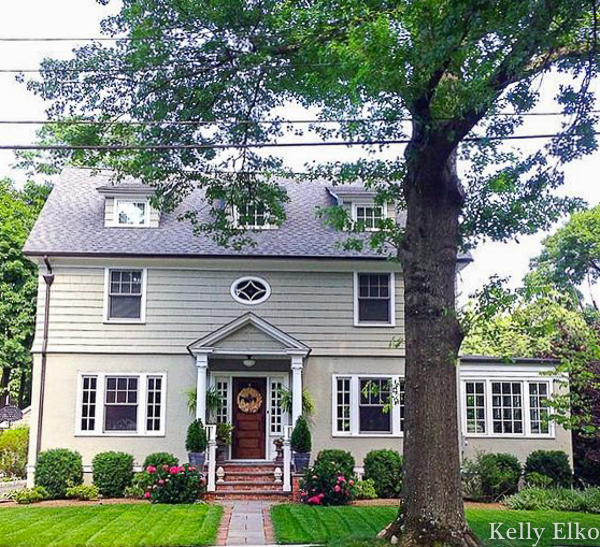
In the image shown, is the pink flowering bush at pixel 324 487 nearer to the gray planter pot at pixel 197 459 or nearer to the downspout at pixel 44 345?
the gray planter pot at pixel 197 459

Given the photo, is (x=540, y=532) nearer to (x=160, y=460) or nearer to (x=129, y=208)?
(x=160, y=460)

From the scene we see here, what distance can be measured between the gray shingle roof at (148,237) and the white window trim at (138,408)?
284 cm

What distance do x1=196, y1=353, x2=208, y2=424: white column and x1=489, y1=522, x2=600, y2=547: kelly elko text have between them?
22.9ft

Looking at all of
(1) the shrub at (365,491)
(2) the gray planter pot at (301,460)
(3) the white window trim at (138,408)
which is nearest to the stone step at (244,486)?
(2) the gray planter pot at (301,460)

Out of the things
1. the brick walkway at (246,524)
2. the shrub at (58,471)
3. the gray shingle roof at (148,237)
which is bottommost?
the brick walkway at (246,524)

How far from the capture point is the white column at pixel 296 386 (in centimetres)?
1653

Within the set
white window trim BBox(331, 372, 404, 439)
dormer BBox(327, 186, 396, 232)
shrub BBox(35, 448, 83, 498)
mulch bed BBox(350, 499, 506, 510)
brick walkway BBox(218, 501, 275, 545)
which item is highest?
dormer BBox(327, 186, 396, 232)

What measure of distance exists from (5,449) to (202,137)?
1251cm

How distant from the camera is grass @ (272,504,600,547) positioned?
10.6 metres

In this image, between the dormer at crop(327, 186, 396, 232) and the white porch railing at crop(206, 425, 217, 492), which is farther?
the dormer at crop(327, 186, 396, 232)

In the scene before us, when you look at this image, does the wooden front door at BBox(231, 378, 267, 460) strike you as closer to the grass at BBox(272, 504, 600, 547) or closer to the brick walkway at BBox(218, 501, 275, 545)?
the brick walkway at BBox(218, 501, 275, 545)

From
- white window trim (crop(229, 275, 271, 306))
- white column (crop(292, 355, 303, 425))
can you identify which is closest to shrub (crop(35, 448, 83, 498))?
white column (crop(292, 355, 303, 425))

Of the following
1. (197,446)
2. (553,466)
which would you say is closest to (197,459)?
(197,446)

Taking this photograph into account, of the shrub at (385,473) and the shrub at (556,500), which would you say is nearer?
the shrub at (556,500)
